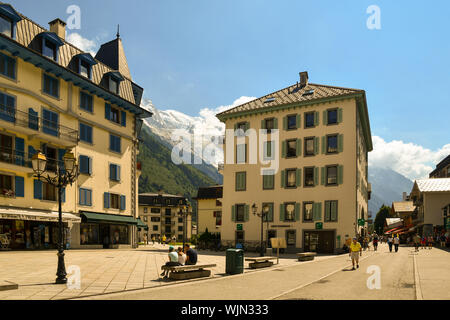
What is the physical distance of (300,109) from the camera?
41.4 meters

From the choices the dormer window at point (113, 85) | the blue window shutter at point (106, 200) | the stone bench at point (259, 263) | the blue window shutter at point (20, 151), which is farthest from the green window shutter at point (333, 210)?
the blue window shutter at point (20, 151)

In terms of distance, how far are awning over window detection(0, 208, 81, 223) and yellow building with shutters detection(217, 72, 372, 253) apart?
17.9 m

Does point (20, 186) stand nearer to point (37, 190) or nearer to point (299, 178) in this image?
point (37, 190)

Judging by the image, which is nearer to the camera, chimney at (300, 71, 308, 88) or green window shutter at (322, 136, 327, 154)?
green window shutter at (322, 136, 327, 154)

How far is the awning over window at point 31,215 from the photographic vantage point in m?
26.6

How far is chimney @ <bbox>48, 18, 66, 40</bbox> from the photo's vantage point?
36.2 m

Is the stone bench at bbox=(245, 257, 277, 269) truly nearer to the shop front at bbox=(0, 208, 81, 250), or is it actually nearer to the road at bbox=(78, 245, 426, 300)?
the road at bbox=(78, 245, 426, 300)

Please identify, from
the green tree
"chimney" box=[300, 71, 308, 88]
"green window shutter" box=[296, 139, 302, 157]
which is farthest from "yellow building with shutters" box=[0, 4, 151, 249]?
the green tree

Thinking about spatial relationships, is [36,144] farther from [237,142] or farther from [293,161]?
[293,161]

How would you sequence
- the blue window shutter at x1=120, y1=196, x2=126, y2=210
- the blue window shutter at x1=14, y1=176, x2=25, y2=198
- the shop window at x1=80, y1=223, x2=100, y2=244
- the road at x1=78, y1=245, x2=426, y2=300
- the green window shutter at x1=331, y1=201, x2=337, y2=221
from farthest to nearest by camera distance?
the blue window shutter at x1=120, y1=196, x2=126, y2=210 < the green window shutter at x1=331, y1=201, x2=337, y2=221 < the shop window at x1=80, y1=223, x2=100, y2=244 < the blue window shutter at x1=14, y1=176, x2=25, y2=198 < the road at x1=78, y1=245, x2=426, y2=300

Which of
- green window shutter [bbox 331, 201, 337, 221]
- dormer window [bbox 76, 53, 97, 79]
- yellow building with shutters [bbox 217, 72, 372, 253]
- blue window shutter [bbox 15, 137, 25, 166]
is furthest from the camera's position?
yellow building with shutters [bbox 217, 72, 372, 253]

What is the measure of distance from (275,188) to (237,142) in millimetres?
7044

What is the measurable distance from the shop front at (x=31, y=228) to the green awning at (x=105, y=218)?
44.8 inches
